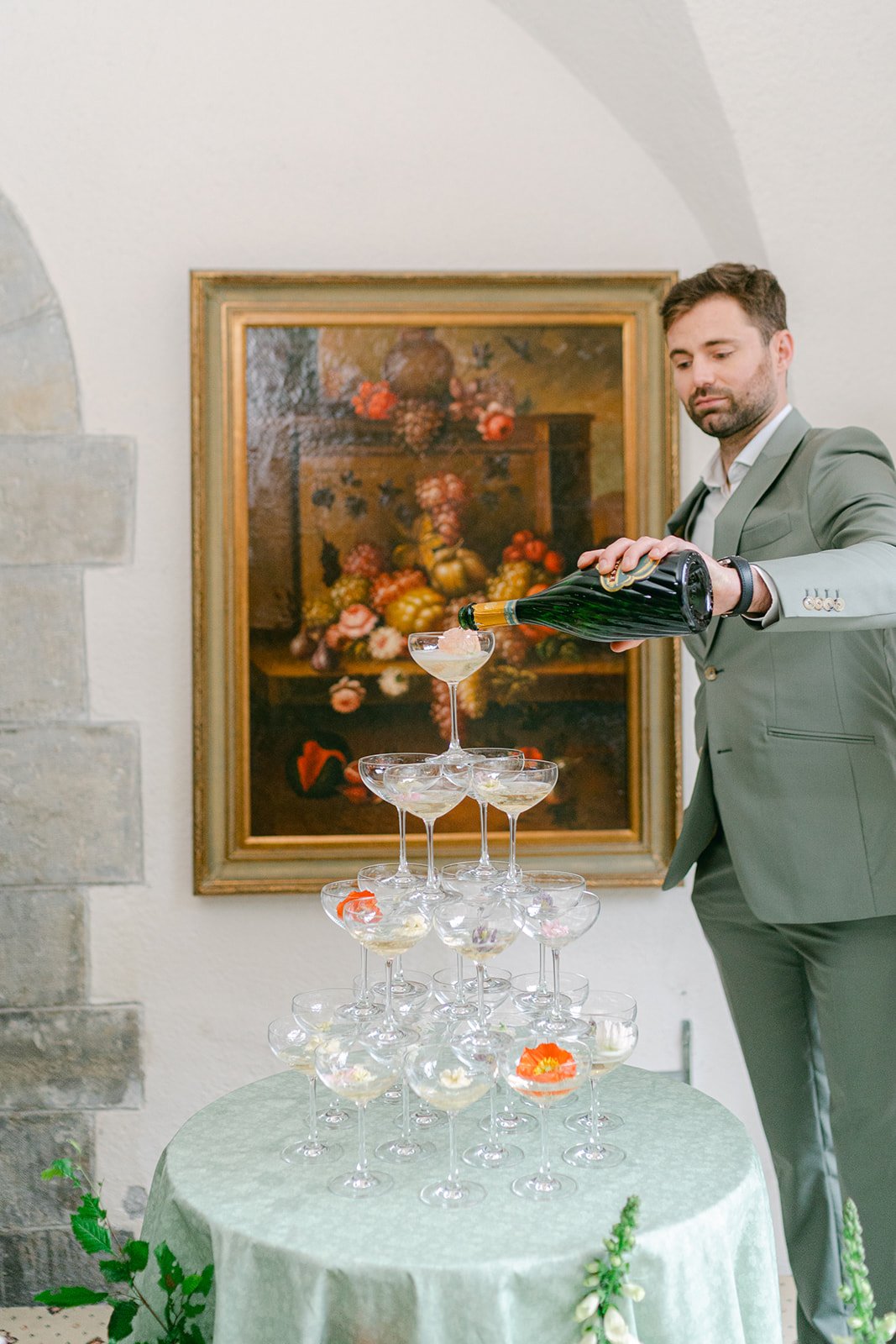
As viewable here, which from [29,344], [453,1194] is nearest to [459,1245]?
[453,1194]

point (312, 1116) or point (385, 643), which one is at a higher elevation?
point (385, 643)

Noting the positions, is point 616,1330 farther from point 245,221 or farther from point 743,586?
point 245,221

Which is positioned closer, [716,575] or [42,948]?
[716,575]

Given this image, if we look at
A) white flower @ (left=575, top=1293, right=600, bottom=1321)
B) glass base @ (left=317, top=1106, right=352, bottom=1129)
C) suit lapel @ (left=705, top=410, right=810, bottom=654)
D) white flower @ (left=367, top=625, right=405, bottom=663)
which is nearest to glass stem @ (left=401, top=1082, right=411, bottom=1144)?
glass base @ (left=317, top=1106, right=352, bottom=1129)

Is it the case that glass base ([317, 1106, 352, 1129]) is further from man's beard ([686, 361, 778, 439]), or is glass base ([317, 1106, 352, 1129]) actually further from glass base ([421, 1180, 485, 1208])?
man's beard ([686, 361, 778, 439])

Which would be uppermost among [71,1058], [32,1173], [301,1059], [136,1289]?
[301,1059]

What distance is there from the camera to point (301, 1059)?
63.9 inches

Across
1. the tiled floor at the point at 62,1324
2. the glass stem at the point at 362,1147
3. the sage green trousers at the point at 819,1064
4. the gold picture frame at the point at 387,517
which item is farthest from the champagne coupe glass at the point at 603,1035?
the tiled floor at the point at 62,1324

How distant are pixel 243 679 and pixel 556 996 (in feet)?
4.16

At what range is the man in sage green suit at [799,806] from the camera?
1971 millimetres

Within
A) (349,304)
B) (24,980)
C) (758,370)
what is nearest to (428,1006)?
(24,980)

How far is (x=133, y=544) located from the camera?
105 inches

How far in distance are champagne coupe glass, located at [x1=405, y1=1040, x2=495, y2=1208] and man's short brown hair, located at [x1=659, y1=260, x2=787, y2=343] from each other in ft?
4.91

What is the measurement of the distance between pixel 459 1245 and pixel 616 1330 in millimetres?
202
